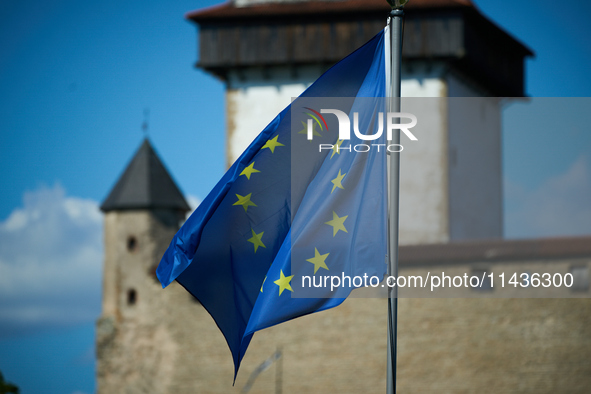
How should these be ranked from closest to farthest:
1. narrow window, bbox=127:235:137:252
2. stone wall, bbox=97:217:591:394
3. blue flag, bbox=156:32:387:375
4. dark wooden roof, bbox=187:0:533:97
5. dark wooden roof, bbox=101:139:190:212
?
blue flag, bbox=156:32:387:375 → stone wall, bbox=97:217:591:394 → dark wooden roof, bbox=187:0:533:97 → narrow window, bbox=127:235:137:252 → dark wooden roof, bbox=101:139:190:212

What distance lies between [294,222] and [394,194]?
997mm

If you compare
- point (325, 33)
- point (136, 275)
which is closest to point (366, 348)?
point (136, 275)

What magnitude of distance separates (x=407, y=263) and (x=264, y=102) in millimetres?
5925

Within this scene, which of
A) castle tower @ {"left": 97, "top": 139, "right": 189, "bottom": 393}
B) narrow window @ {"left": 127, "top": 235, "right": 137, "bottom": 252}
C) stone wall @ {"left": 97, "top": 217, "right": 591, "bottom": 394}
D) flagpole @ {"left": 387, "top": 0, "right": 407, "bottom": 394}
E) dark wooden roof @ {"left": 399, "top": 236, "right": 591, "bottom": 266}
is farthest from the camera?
narrow window @ {"left": 127, "top": 235, "right": 137, "bottom": 252}

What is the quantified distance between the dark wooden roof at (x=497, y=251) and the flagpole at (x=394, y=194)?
44.2 feet

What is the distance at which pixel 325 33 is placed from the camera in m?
23.9

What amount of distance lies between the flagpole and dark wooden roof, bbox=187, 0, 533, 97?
54.9 feet

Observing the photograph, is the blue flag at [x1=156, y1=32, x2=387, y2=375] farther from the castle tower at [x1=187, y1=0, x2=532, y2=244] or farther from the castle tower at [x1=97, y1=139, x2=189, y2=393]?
the castle tower at [x1=187, y1=0, x2=532, y2=244]

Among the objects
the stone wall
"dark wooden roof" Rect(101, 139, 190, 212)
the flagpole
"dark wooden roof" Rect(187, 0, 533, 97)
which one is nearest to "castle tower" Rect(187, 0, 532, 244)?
"dark wooden roof" Rect(187, 0, 533, 97)

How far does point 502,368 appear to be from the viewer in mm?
19891

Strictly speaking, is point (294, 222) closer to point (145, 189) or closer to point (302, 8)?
point (302, 8)

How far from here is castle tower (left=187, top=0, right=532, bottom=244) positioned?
76.6 ft

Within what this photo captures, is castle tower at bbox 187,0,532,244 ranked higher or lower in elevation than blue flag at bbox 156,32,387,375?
higher

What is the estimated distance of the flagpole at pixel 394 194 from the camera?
6.20 m
